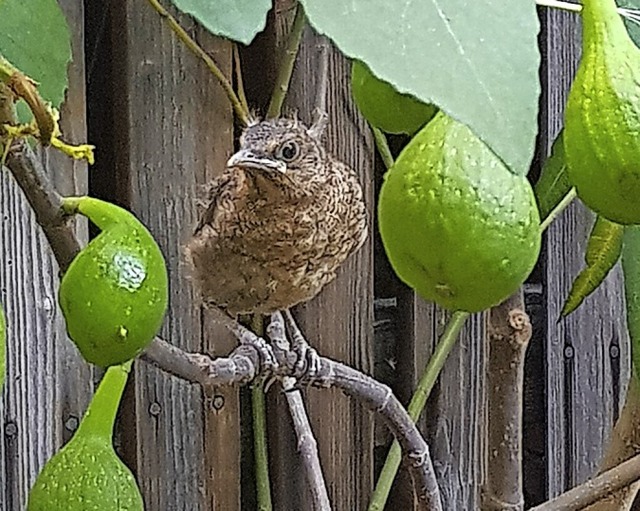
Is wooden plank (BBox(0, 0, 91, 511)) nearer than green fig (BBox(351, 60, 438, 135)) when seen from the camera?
No

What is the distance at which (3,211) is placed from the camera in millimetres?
792

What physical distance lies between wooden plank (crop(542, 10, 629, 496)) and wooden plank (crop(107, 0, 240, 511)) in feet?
1.02

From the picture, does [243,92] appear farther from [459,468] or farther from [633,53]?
[633,53]

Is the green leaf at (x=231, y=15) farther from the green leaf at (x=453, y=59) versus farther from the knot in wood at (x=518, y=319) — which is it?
the knot in wood at (x=518, y=319)

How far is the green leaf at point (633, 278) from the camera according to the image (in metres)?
0.50

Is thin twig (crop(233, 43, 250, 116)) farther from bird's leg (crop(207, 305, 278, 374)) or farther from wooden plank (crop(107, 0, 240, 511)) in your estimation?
bird's leg (crop(207, 305, 278, 374))

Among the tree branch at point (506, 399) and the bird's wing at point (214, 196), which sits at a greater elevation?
the bird's wing at point (214, 196)

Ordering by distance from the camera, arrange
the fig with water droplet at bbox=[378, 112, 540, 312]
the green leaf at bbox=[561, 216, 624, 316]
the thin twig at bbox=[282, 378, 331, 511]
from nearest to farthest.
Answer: the fig with water droplet at bbox=[378, 112, 540, 312]
the green leaf at bbox=[561, 216, 624, 316]
the thin twig at bbox=[282, 378, 331, 511]

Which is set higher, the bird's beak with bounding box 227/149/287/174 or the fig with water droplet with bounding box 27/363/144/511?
the bird's beak with bounding box 227/149/287/174

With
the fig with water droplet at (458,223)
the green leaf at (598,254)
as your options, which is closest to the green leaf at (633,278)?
the green leaf at (598,254)

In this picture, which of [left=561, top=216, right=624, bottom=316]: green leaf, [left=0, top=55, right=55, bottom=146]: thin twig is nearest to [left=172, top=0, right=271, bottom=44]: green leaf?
[left=0, top=55, right=55, bottom=146]: thin twig

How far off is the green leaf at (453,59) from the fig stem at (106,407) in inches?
10.7

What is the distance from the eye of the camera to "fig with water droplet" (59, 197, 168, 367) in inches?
13.6

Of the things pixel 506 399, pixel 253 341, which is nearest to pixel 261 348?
pixel 253 341
